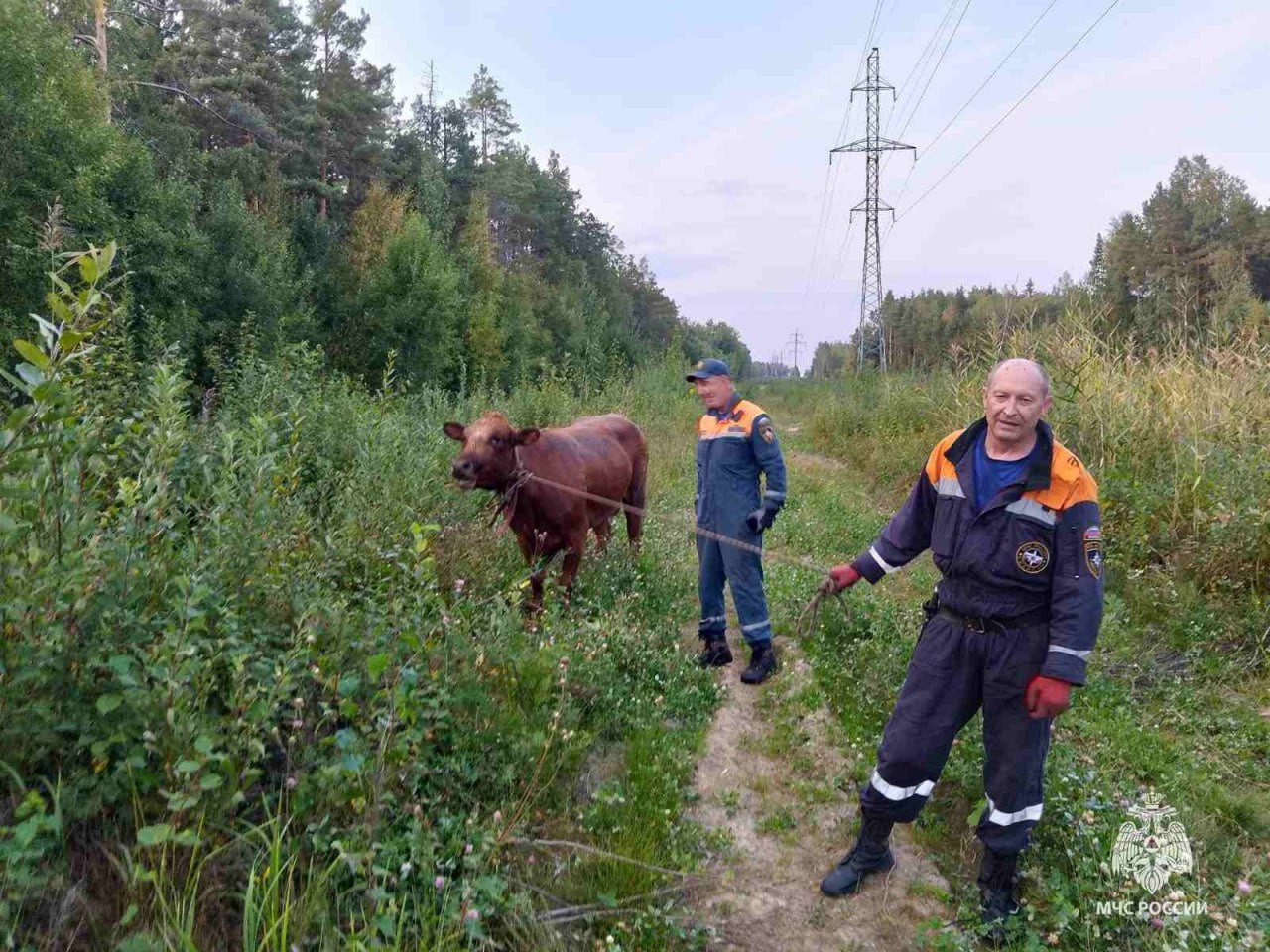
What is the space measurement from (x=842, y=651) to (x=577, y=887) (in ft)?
10.4

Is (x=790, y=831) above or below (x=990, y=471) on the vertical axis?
below

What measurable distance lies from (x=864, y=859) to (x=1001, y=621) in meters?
1.19

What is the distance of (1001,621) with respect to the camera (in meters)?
3.08

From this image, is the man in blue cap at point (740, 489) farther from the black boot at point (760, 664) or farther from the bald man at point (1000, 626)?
the bald man at point (1000, 626)

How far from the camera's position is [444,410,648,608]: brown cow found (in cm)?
566

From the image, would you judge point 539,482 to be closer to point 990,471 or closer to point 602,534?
point 602,534

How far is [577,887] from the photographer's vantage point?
2.92m

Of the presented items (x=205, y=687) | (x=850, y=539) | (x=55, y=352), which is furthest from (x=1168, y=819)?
(x=850, y=539)

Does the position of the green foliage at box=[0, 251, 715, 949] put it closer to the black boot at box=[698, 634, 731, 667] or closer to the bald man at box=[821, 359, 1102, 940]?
the black boot at box=[698, 634, 731, 667]

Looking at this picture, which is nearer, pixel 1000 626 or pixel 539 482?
pixel 1000 626

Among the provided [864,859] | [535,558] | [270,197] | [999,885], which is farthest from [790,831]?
Answer: [270,197]

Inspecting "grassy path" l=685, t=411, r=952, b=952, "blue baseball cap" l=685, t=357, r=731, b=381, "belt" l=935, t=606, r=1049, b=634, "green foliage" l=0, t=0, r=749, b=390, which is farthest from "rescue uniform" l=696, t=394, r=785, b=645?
→ "green foliage" l=0, t=0, r=749, b=390

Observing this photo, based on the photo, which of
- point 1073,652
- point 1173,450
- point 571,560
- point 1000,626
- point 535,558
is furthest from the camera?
point 1173,450

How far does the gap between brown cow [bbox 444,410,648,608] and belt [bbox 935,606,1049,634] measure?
117 inches
